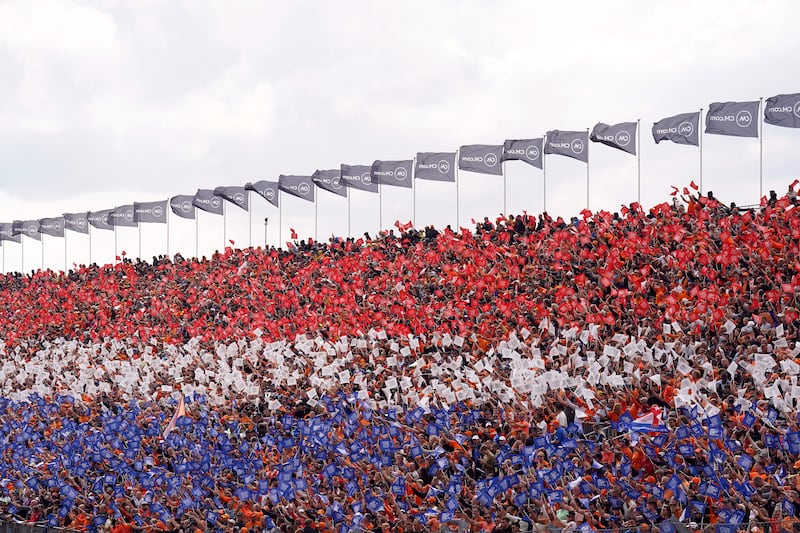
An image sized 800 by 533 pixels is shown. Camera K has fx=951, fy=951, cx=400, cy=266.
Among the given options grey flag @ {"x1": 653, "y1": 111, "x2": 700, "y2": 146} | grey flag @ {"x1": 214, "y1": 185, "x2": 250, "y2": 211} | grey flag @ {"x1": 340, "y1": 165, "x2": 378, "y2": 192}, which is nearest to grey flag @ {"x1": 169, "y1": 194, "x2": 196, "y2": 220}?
grey flag @ {"x1": 214, "y1": 185, "x2": 250, "y2": 211}

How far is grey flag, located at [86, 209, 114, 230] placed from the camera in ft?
139

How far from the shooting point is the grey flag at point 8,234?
162 ft

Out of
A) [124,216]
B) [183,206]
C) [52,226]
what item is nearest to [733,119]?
[183,206]

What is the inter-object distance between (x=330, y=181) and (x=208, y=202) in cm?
663

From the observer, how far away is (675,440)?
8531 mm

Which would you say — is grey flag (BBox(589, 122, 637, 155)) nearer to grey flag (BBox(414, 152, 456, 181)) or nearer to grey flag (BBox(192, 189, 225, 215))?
grey flag (BBox(414, 152, 456, 181))

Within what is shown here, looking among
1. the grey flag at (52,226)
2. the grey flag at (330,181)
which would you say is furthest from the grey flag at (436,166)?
the grey flag at (52,226)

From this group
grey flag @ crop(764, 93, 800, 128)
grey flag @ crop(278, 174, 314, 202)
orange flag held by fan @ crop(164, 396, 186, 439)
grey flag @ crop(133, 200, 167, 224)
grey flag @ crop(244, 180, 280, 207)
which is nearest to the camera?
orange flag held by fan @ crop(164, 396, 186, 439)

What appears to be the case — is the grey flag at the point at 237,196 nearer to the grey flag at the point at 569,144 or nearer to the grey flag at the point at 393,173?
→ the grey flag at the point at 393,173

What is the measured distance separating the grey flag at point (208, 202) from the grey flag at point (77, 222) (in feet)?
29.1

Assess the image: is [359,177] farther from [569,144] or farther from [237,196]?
[569,144]

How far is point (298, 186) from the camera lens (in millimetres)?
33219

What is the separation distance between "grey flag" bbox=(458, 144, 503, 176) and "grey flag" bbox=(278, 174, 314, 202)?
6.79 meters

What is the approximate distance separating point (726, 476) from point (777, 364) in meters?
2.41
